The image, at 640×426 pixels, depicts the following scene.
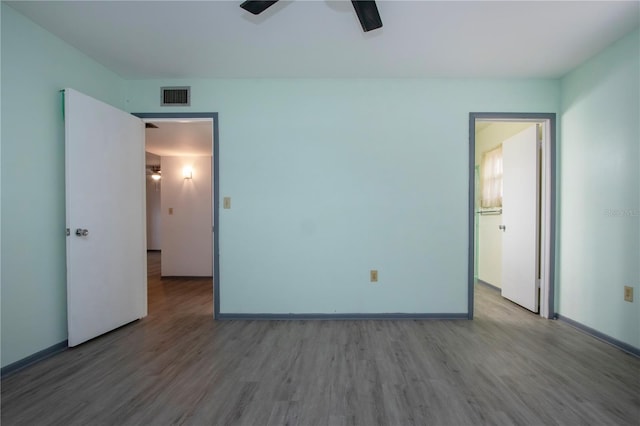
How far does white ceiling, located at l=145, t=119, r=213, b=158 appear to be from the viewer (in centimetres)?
361

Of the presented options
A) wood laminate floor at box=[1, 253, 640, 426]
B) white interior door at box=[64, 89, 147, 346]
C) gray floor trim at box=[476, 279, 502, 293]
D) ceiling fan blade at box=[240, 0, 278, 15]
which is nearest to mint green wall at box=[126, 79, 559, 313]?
wood laminate floor at box=[1, 253, 640, 426]

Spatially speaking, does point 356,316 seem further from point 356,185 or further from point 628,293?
point 628,293

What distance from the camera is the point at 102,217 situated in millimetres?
2502

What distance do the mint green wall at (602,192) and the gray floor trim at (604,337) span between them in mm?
38

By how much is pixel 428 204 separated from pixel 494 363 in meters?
1.45

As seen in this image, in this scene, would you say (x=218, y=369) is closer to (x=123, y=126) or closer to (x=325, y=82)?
(x=123, y=126)

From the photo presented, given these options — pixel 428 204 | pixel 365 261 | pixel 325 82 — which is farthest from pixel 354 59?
pixel 365 261

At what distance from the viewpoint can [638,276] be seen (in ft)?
7.11

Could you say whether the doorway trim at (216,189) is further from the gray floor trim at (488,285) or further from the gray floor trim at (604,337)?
the gray floor trim at (488,285)

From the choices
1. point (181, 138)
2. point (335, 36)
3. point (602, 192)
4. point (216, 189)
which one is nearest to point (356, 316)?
point (216, 189)

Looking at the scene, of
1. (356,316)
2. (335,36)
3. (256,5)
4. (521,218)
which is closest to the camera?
(256,5)

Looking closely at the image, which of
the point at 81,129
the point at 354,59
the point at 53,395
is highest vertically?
the point at 354,59

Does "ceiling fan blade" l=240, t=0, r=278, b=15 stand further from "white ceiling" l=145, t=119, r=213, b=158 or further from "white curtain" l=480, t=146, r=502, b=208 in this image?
"white curtain" l=480, t=146, r=502, b=208

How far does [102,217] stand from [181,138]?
1979 mm
